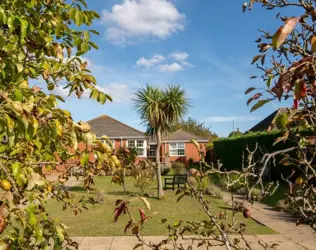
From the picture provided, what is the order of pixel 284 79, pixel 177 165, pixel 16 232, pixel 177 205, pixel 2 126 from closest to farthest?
pixel 284 79, pixel 2 126, pixel 16 232, pixel 177 205, pixel 177 165

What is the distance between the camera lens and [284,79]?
1301 millimetres

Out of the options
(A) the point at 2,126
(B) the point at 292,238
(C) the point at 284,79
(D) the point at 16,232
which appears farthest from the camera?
(B) the point at 292,238

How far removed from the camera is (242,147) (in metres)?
22.4

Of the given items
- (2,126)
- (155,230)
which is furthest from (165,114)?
(2,126)

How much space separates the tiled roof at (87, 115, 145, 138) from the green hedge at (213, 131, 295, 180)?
10297 millimetres

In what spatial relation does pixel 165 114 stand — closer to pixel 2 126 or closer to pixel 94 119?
pixel 2 126

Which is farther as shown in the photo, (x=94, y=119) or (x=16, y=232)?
(x=94, y=119)

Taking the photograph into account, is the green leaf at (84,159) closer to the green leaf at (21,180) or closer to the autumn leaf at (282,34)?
the green leaf at (21,180)

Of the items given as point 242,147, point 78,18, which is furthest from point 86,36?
point 242,147

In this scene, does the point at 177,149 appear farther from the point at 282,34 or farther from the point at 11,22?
the point at 282,34

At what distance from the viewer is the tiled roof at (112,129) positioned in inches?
1419

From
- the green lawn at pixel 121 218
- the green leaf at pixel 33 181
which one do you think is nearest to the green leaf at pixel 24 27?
the green leaf at pixel 33 181

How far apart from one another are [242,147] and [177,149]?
16.8 metres

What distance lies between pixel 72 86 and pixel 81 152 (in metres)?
0.87
